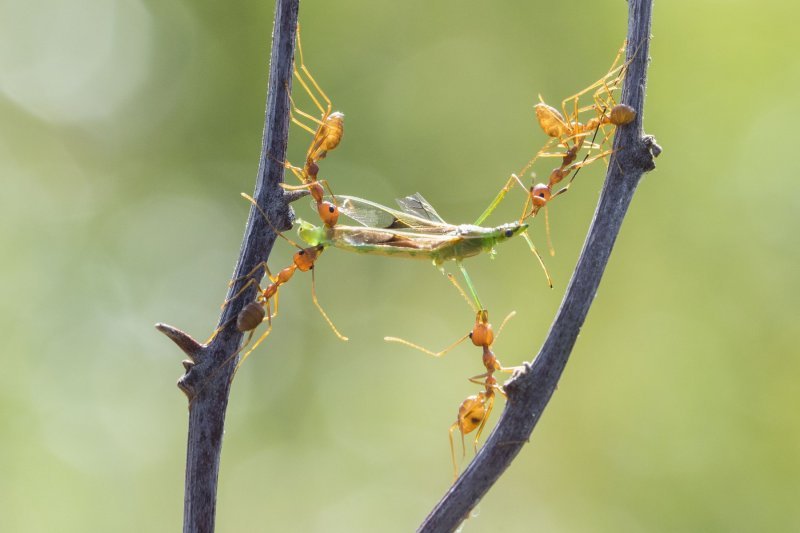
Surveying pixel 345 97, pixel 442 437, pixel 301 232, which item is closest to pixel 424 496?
pixel 442 437

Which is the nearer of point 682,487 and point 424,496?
point 682,487

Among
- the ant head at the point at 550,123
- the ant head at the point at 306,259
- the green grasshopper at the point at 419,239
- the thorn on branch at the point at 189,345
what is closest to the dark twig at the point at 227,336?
the thorn on branch at the point at 189,345

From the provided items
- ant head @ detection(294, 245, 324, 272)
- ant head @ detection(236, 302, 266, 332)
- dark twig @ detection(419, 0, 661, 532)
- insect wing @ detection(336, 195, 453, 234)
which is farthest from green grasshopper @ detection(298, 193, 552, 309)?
dark twig @ detection(419, 0, 661, 532)

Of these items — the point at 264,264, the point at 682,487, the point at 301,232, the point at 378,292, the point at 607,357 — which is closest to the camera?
the point at 264,264

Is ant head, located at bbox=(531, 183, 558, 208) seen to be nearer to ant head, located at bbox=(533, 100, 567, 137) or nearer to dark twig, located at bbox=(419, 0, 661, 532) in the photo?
ant head, located at bbox=(533, 100, 567, 137)

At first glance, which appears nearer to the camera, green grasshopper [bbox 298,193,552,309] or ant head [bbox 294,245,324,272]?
green grasshopper [bbox 298,193,552,309]

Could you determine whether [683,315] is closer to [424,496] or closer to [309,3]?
[424,496]

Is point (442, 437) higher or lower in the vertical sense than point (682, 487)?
→ higher
